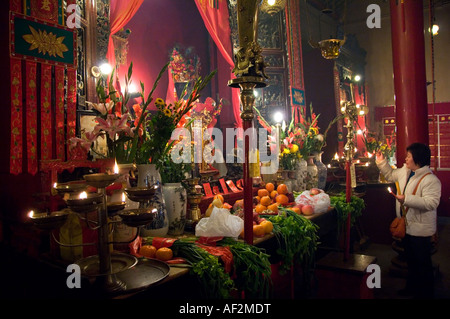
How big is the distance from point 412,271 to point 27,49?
11.6 ft

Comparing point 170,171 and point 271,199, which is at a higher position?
point 170,171

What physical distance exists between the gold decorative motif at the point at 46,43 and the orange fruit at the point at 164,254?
1463 mm

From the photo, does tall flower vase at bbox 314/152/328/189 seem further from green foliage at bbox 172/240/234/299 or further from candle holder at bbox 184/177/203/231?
green foliage at bbox 172/240/234/299

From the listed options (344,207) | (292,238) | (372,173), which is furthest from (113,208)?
(372,173)

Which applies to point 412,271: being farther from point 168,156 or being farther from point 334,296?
point 168,156

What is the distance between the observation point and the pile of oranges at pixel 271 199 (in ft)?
8.20

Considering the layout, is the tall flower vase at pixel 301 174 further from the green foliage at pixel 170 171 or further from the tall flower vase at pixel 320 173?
the green foliage at pixel 170 171

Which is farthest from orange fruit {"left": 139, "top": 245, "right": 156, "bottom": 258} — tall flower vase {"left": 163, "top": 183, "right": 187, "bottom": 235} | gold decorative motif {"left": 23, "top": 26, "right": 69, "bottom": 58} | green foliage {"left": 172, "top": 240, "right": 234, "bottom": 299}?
A: gold decorative motif {"left": 23, "top": 26, "right": 69, "bottom": 58}

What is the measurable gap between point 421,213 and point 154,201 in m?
2.37

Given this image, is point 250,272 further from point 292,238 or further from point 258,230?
point 292,238

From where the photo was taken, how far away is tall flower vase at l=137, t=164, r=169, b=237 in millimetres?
1854

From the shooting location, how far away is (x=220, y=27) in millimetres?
4676

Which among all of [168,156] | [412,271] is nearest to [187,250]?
[168,156]

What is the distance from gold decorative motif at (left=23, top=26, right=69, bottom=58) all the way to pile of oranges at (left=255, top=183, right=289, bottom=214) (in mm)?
1750
